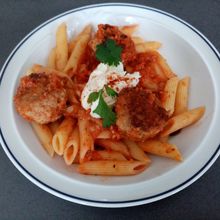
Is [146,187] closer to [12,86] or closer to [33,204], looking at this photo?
[33,204]

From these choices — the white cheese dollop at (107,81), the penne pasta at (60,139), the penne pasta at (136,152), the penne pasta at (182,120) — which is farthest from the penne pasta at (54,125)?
the penne pasta at (182,120)

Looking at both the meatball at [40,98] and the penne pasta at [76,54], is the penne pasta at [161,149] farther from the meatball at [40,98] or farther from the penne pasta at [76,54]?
the penne pasta at [76,54]

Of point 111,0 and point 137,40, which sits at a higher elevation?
point 111,0

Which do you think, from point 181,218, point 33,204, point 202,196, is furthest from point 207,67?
point 33,204

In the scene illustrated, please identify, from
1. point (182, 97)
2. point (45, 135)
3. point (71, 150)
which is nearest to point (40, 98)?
point (45, 135)

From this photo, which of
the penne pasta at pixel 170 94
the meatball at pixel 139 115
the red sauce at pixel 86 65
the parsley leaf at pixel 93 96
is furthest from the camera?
the red sauce at pixel 86 65
